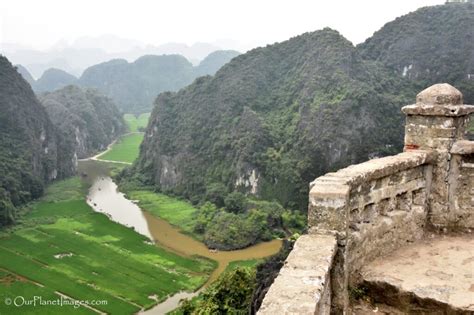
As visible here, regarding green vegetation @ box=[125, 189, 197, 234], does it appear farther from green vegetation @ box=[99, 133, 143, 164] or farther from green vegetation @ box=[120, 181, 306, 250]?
green vegetation @ box=[99, 133, 143, 164]

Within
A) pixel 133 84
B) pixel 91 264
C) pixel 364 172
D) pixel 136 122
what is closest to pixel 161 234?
pixel 91 264

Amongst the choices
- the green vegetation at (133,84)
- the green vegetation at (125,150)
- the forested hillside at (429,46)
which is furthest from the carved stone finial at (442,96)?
the green vegetation at (133,84)

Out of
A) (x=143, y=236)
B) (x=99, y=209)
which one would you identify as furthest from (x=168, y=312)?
(x=99, y=209)

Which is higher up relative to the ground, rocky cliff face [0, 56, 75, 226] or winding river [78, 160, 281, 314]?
rocky cliff face [0, 56, 75, 226]

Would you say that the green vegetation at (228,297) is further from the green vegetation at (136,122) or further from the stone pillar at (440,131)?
the green vegetation at (136,122)

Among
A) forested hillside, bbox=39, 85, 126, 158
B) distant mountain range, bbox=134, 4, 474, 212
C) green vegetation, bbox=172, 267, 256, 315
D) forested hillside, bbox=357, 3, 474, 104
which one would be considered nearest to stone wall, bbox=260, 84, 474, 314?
green vegetation, bbox=172, 267, 256, 315

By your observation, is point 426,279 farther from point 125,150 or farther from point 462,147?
point 125,150

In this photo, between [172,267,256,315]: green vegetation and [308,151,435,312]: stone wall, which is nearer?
[308,151,435,312]: stone wall
